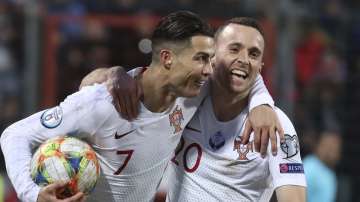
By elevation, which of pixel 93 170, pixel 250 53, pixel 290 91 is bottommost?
pixel 290 91

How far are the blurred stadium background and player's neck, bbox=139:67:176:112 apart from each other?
4120 millimetres

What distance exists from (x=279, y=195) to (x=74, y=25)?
5.87 meters

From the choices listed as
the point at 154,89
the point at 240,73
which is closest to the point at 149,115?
the point at 154,89

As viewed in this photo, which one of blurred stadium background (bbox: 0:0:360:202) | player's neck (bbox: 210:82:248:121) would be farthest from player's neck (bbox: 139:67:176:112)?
blurred stadium background (bbox: 0:0:360:202)

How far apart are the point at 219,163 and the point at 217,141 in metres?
0.14

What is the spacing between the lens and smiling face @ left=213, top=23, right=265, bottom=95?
5258 mm

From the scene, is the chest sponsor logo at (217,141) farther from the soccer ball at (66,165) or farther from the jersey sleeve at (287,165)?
the soccer ball at (66,165)

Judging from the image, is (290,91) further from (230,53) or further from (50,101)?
(230,53)

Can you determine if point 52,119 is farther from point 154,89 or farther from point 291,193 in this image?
point 291,193

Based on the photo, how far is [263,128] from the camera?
5078 mm

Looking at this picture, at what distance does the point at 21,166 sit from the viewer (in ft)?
15.3

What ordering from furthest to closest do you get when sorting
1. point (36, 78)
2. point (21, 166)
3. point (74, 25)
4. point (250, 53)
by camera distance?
point (74, 25)
point (36, 78)
point (250, 53)
point (21, 166)

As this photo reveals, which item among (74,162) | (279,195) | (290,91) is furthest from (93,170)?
(290,91)

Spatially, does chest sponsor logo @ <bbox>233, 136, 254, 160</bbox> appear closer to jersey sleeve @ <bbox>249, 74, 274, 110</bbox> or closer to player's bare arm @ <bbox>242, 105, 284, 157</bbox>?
player's bare arm @ <bbox>242, 105, 284, 157</bbox>
